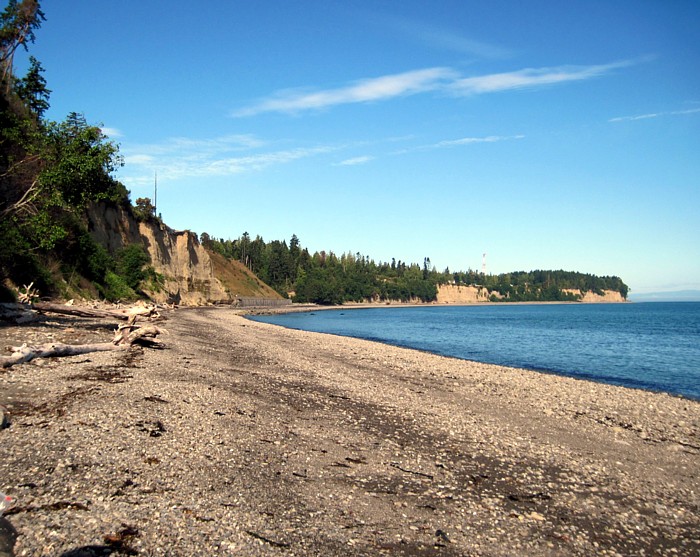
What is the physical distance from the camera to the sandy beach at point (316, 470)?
6.40m

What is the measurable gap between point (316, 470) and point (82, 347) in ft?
42.1

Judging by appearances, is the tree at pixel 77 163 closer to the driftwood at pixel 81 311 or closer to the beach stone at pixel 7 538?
the driftwood at pixel 81 311

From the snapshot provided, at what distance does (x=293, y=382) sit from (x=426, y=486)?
9683 mm

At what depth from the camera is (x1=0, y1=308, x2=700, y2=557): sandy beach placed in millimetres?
6402

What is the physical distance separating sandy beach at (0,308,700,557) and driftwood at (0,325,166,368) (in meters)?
0.43

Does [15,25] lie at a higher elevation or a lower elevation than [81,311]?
higher

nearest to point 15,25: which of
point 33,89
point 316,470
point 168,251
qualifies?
point 33,89

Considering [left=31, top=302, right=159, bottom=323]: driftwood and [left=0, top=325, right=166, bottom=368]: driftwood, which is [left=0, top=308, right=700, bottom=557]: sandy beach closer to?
[left=0, top=325, right=166, bottom=368]: driftwood

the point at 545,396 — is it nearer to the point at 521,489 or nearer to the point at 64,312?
the point at 521,489

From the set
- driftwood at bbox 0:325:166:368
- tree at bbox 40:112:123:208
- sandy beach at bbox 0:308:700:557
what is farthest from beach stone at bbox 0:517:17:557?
tree at bbox 40:112:123:208

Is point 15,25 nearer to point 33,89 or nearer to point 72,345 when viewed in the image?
point 33,89

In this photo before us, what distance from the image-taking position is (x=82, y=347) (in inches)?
697

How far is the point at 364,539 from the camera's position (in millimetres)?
6707

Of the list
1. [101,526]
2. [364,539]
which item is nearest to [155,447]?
[101,526]
